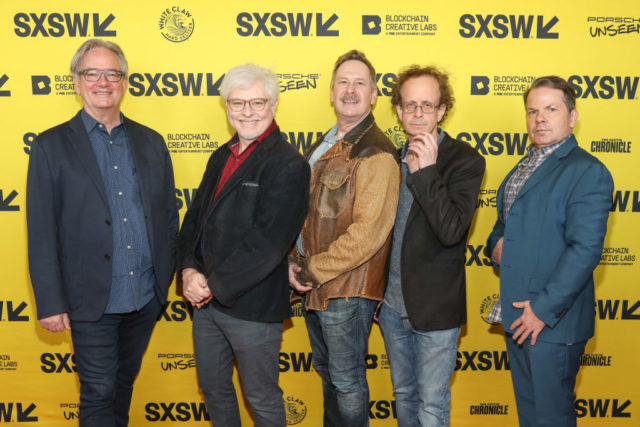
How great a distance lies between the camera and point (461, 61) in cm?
287

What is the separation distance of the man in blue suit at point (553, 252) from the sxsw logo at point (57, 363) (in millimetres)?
2525

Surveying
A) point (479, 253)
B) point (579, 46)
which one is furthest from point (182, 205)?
point (579, 46)

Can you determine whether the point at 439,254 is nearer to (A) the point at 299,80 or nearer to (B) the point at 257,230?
(B) the point at 257,230

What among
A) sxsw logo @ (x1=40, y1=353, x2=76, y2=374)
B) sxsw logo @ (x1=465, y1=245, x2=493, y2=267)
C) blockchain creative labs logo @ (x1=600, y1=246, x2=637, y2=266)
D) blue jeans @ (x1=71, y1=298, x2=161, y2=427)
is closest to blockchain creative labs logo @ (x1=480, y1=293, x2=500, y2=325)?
sxsw logo @ (x1=465, y1=245, x2=493, y2=267)

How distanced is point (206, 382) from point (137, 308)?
469 millimetres

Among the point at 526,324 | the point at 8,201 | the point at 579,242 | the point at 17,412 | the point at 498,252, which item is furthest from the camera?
the point at 17,412

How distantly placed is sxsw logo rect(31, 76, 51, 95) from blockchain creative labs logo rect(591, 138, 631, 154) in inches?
126

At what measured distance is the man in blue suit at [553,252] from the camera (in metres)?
2.00

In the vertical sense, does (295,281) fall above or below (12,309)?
above

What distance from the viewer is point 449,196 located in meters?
2.14

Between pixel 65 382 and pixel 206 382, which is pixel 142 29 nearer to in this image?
pixel 206 382

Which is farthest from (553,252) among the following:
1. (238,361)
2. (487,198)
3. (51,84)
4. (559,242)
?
(51,84)

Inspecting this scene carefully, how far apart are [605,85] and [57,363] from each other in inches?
145

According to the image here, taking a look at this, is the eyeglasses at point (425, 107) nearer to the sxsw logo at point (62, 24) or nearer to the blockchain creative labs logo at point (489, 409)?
the sxsw logo at point (62, 24)
